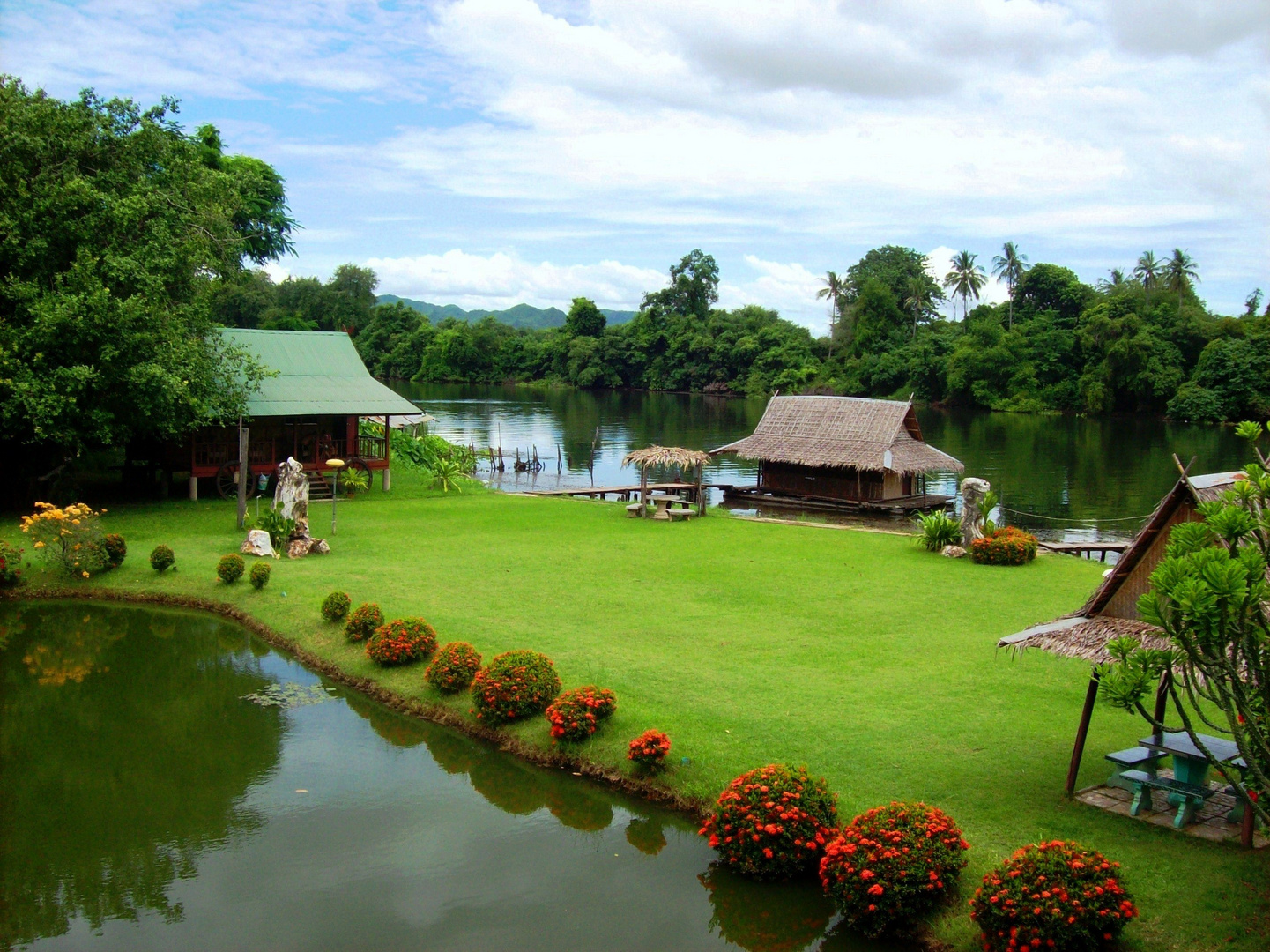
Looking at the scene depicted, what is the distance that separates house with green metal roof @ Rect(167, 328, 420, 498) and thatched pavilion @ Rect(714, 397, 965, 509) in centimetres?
1341

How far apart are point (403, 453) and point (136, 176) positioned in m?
17.0

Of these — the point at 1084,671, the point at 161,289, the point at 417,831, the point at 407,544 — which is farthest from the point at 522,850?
the point at 161,289

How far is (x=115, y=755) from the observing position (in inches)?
516

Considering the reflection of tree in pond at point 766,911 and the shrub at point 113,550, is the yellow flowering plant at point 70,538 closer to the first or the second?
the shrub at point 113,550

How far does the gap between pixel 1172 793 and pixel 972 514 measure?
14327 millimetres

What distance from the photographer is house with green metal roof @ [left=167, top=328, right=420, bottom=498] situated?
28.9 meters

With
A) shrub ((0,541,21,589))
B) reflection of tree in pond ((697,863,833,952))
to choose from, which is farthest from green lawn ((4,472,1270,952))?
shrub ((0,541,21,589))

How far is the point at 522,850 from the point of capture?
10.8m

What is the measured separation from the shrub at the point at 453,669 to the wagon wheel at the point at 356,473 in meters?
17.7

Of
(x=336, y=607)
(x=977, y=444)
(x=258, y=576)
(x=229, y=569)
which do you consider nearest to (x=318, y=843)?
(x=336, y=607)

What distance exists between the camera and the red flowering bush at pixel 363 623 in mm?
16422

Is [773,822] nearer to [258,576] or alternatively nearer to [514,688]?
[514,688]

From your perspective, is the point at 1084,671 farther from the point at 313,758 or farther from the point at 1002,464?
the point at 1002,464

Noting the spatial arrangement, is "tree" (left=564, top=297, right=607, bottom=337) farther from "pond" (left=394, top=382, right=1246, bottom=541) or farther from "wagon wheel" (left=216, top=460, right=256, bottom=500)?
"wagon wheel" (left=216, top=460, right=256, bottom=500)
